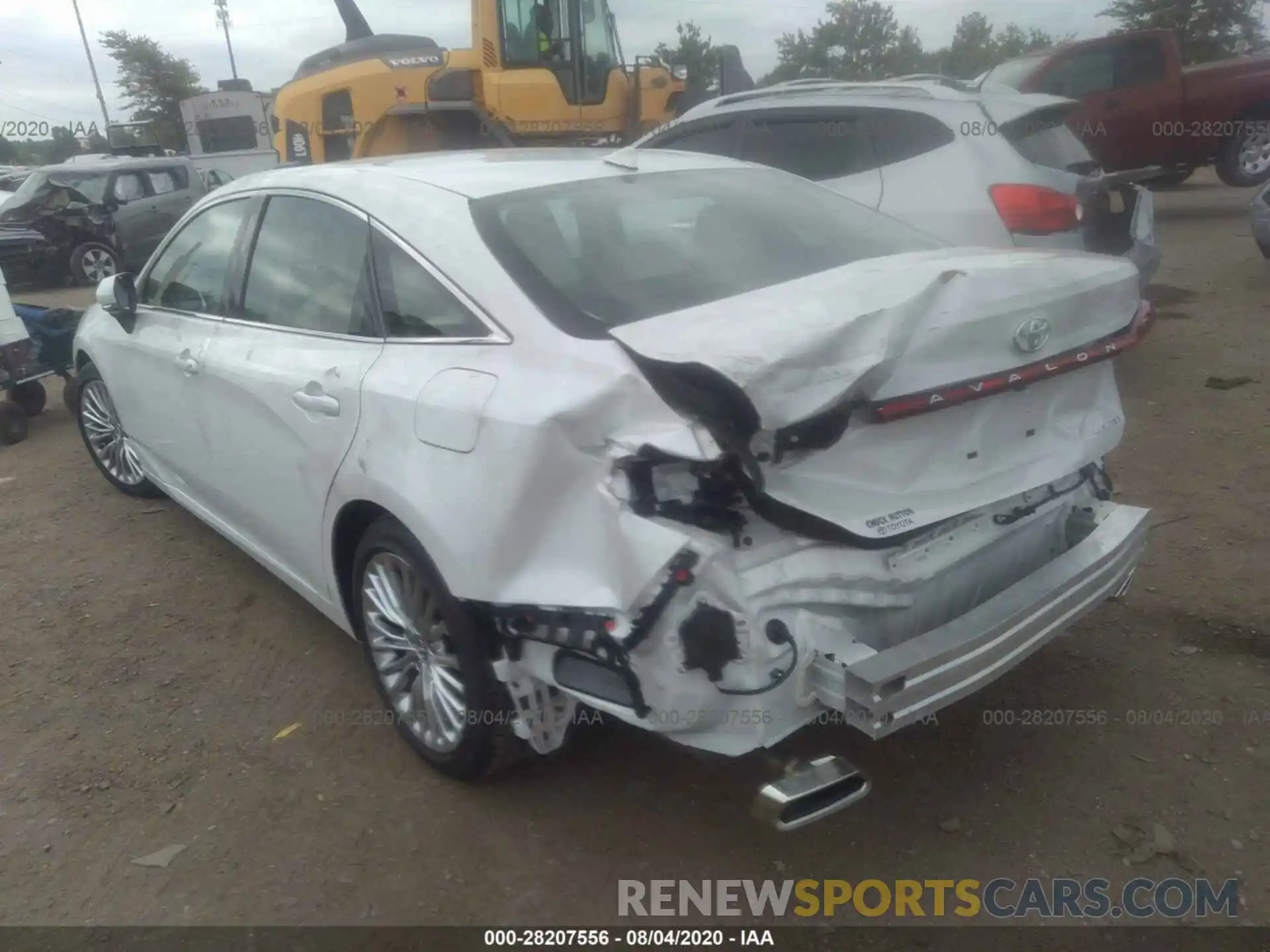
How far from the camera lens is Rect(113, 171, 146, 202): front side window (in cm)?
1377

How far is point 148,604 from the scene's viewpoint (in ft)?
13.1

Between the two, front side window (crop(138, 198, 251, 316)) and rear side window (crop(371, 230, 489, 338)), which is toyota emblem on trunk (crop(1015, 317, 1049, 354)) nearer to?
rear side window (crop(371, 230, 489, 338))

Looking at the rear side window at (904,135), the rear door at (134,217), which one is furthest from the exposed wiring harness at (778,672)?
the rear door at (134,217)

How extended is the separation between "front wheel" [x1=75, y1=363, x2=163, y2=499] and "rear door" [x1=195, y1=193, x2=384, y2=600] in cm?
165

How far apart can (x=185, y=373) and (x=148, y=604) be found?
1034 mm

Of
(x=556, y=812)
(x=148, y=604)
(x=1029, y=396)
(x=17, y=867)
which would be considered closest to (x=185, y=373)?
(x=148, y=604)

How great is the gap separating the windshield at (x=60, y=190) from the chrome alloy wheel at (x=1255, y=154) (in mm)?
15384

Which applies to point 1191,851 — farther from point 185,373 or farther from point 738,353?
point 185,373

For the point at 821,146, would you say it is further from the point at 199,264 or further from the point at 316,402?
the point at 316,402

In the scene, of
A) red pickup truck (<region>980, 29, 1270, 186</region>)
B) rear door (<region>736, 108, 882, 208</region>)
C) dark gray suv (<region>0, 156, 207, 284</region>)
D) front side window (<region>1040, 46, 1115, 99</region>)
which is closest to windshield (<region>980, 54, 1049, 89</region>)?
red pickup truck (<region>980, 29, 1270, 186</region>)

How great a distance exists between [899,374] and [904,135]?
12.4ft

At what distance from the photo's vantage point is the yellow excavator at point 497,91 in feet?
30.7

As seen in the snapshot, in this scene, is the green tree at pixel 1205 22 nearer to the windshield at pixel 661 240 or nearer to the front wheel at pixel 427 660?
the windshield at pixel 661 240

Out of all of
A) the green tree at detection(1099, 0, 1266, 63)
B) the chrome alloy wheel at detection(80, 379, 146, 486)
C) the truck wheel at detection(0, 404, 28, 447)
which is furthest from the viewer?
the green tree at detection(1099, 0, 1266, 63)
